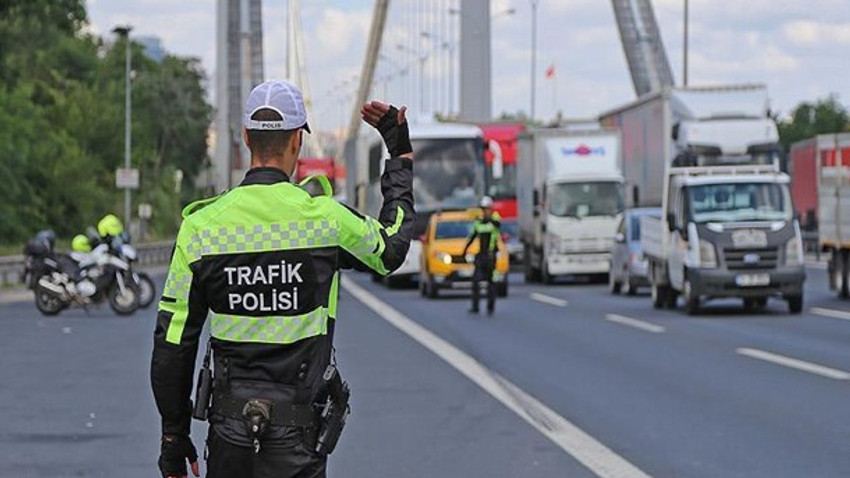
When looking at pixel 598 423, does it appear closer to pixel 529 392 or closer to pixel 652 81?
pixel 529 392

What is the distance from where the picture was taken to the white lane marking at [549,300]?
113ft

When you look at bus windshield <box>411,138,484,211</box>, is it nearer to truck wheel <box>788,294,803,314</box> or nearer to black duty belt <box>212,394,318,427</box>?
truck wheel <box>788,294,803,314</box>

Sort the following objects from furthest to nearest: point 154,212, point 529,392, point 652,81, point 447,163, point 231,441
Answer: point 154,212 < point 652,81 < point 447,163 < point 529,392 < point 231,441

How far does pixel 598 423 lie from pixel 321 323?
8650mm

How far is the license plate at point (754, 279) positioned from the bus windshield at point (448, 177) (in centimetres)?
1829

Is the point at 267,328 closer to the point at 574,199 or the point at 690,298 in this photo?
the point at 690,298

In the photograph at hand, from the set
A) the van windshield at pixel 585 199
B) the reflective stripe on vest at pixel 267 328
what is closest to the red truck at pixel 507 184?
the van windshield at pixel 585 199

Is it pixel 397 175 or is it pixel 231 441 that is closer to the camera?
pixel 231 441

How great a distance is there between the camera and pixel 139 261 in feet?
200

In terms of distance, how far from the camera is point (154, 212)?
3652 inches

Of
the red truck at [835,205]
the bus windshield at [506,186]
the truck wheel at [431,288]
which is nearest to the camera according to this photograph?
the red truck at [835,205]

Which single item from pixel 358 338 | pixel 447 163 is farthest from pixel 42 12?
pixel 358 338

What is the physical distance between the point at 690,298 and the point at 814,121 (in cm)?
8230

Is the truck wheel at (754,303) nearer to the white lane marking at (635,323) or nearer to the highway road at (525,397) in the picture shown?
the highway road at (525,397)
